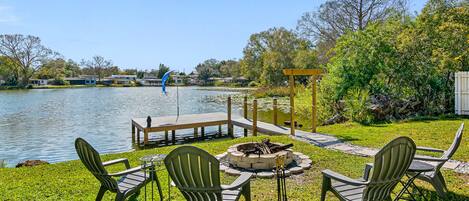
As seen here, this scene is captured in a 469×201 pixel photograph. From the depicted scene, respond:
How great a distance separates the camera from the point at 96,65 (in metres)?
76.9

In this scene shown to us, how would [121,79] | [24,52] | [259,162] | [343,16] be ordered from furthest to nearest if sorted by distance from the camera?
1. [121,79]
2. [24,52]
3. [343,16]
4. [259,162]

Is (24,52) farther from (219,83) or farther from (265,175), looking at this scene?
(265,175)

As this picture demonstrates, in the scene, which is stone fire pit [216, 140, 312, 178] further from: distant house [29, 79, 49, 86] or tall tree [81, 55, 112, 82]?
tall tree [81, 55, 112, 82]

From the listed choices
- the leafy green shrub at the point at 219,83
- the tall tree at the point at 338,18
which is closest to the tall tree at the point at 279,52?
the tall tree at the point at 338,18

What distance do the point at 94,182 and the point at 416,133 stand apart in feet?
23.9

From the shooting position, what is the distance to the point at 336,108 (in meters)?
12.7

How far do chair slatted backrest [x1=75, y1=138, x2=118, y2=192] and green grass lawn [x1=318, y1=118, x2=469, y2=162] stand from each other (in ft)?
17.8

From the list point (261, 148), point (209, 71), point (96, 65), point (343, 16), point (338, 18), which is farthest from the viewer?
point (96, 65)

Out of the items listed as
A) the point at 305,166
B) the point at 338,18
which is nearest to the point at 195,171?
the point at 305,166

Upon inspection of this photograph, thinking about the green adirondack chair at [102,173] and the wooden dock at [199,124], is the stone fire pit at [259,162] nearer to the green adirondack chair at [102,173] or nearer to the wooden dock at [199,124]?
the green adirondack chair at [102,173]

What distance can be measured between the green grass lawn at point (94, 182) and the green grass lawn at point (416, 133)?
4.89 feet

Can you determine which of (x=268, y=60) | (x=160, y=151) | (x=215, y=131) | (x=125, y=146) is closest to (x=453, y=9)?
(x=215, y=131)

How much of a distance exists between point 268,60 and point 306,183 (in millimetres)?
30053

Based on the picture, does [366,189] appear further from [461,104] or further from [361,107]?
[461,104]
